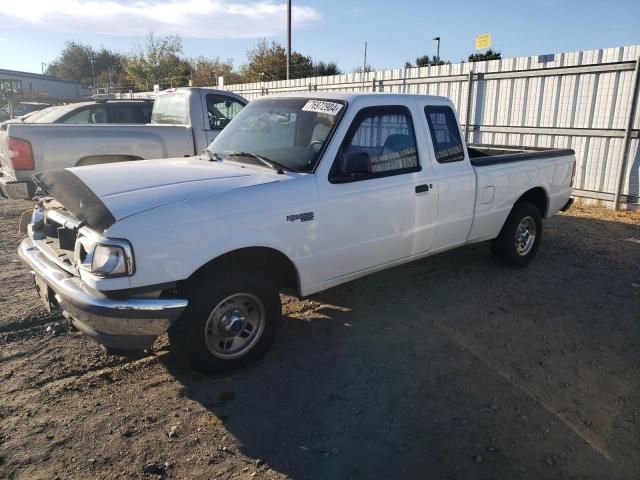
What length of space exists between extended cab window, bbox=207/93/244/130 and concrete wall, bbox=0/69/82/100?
5097cm

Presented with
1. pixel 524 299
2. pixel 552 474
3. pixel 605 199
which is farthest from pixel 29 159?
pixel 605 199

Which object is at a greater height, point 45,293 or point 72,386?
point 45,293

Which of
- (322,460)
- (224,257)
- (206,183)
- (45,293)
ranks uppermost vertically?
(206,183)

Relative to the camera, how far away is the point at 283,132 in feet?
14.0

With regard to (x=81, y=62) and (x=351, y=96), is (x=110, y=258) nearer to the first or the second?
(x=351, y=96)

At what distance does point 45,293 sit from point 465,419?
2932mm

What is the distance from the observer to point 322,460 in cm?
275

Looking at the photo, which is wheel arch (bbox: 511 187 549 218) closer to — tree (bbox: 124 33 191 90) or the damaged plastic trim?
the damaged plastic trim

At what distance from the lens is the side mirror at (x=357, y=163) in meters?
3.80

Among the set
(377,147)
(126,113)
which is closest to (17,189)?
(126,113)

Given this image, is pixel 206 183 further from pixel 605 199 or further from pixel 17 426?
pixel 605 199

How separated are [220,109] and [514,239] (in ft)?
17.2

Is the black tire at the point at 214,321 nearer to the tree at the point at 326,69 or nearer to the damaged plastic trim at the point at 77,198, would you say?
the damaged plastic trim at the point at 77,198

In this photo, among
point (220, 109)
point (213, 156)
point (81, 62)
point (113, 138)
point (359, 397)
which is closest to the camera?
point (359, 397)
